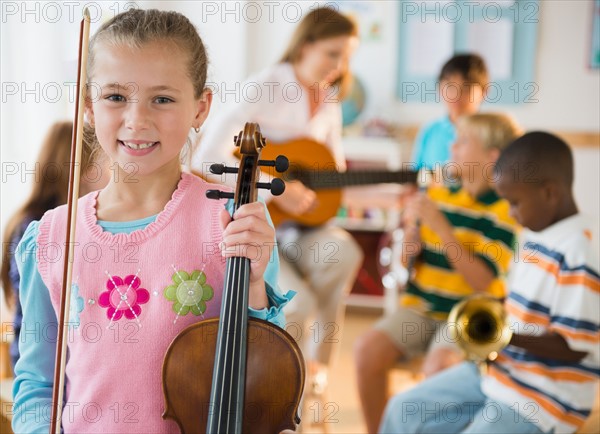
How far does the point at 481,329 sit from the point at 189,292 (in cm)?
66

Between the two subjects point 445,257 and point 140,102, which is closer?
point 140,102

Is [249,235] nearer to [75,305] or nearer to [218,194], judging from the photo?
[218,194]

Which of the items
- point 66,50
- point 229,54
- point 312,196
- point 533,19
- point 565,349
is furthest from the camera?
point 533,19

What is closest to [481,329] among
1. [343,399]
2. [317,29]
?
[317,29]

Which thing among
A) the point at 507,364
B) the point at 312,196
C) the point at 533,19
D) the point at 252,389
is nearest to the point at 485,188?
the point at 312,196

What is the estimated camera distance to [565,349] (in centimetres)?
122

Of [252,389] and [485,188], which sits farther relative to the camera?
[485,188]

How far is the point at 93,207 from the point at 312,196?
1.20 m

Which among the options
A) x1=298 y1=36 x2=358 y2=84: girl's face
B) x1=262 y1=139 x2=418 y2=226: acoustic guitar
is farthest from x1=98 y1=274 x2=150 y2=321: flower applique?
x1=298 y1=36 x2=358 y2=84: girl's face

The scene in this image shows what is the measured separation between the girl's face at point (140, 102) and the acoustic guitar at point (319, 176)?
3.85 ft

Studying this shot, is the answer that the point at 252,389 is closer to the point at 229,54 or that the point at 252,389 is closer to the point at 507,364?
the point at 507,364

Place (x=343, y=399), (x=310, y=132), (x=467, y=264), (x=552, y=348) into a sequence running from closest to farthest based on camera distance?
1. (x=552, y=348)
2. (x=467, y=264)
3. (x=310, y=132)
4. (x=343, y=399)

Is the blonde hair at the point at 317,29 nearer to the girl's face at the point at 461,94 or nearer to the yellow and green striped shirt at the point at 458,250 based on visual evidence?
the girl's face at the point at 461,94

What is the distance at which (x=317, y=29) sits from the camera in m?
1.98
